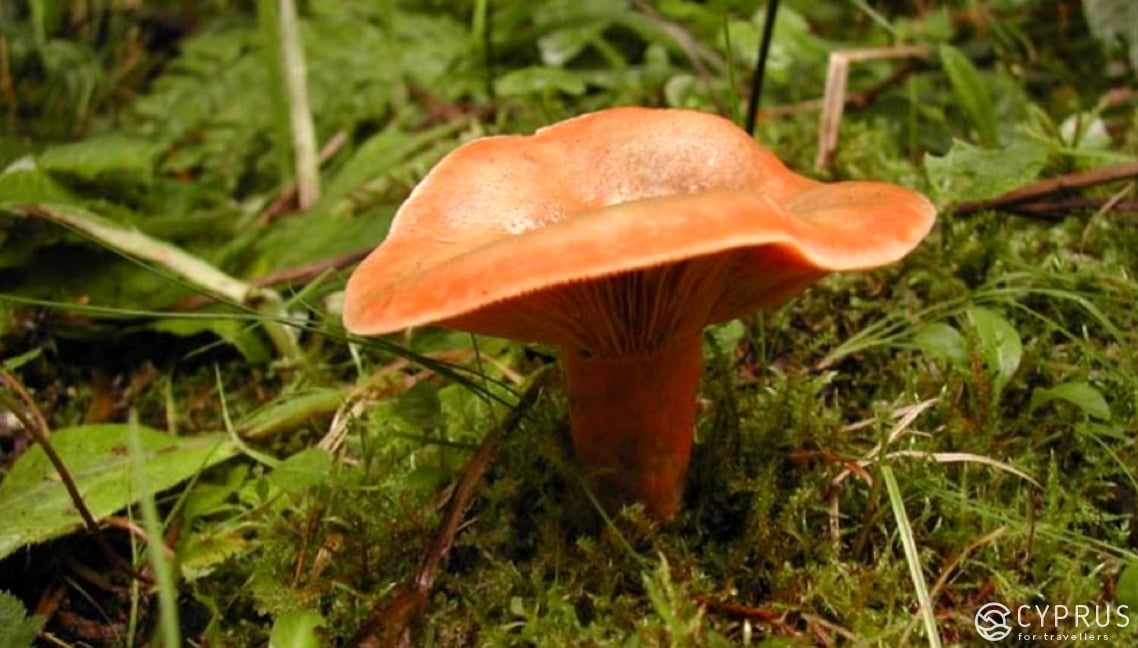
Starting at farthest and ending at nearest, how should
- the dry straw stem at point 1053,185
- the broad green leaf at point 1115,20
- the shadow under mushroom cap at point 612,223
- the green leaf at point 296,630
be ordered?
the broad green leaf at point 1115,20 → the dry straw stem at point 1053,185 → the green leaf at point 296,630 → the shadow under mushroom cap at point 612,223

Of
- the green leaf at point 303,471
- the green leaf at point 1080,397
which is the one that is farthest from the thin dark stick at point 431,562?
the green leaf at point 1080,397

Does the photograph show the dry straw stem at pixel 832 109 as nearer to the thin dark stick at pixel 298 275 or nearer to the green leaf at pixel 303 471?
the thin dark stick at pixel 298 275

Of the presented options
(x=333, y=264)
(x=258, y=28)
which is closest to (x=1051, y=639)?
(x=333, y=264)

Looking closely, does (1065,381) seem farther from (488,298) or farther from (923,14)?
(923,14)

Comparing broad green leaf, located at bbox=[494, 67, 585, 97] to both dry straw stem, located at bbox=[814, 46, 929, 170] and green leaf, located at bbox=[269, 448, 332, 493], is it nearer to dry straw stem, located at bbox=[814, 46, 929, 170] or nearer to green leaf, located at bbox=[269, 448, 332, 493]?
dry straw stem, located at bbox=[814, 46, 929, 170]

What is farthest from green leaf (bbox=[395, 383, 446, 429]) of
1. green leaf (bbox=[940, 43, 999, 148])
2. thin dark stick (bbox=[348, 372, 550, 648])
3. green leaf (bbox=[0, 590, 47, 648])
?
A: green leaf (bbox=[940, 43, 999, 148])

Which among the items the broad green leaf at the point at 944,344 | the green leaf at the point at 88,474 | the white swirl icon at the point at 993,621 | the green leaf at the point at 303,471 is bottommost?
the green leaf at the point at 88,474
